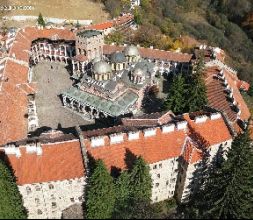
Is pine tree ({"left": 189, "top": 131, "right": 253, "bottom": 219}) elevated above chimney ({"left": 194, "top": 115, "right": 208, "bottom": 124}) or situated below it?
below

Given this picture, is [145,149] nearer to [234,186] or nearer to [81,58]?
[234,186]

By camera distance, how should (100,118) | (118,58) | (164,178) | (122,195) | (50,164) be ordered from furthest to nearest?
(118,58)
(100,118)
(164,178)
(50,164)
(122,195)

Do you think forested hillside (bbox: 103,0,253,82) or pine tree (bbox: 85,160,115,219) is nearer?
pine tree (bbox: 85,160,115,219)

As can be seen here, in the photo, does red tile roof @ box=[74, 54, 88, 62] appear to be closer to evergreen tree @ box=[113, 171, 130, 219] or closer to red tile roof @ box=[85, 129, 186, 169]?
red tile roof @ box=[85, 129, 186, 169]

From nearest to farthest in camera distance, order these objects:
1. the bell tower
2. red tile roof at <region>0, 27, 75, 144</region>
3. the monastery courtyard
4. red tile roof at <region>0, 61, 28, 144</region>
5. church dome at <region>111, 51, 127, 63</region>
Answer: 1. red tile roof at <region>0, 61, 28, 144</region>
2. red tile roof at <region>0, 27, 75, 144</region>
3. the monastery courtyard
4. church dome at <region>111, 51, 127, 63</region>
5. the bell tower

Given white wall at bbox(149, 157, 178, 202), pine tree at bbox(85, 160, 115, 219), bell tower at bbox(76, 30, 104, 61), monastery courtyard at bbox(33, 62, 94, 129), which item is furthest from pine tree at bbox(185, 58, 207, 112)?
pine tree at bbox(85, 160, 115, 219)

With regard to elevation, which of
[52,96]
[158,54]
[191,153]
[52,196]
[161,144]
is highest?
A: [158,54]

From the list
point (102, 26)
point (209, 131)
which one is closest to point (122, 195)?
point (209, 131)
